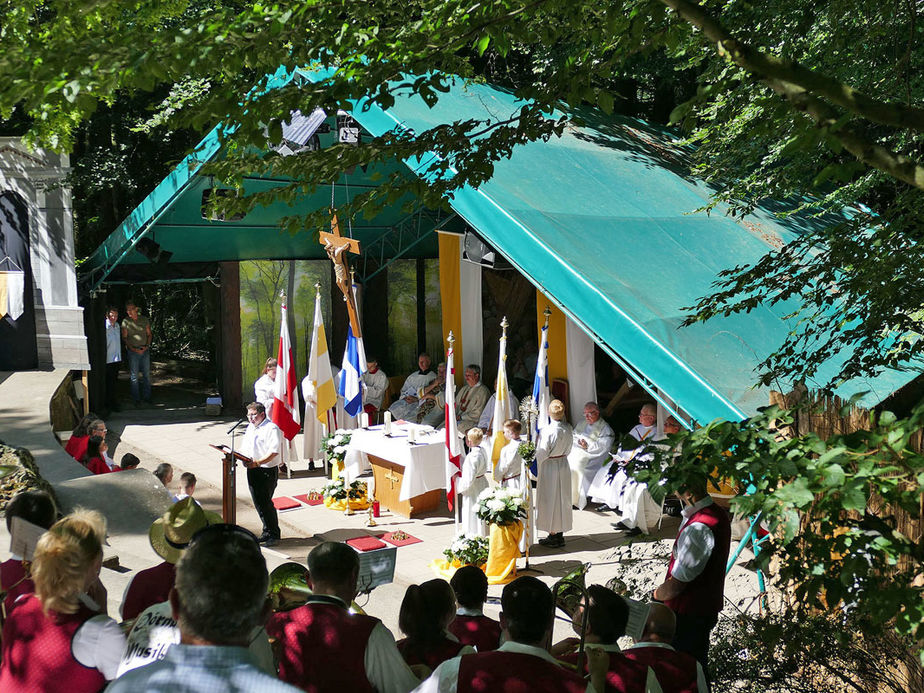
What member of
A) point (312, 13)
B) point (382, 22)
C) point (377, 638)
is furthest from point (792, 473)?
point (382, 22)

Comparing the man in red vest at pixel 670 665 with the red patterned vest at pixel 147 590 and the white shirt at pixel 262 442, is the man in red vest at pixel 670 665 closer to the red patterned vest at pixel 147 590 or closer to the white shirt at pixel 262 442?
the red patterned vest at pixel 147 590

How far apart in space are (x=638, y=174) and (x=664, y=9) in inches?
338

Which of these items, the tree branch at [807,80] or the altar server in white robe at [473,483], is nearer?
the tree branch at [807,80]

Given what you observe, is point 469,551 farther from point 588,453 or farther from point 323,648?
point 323,648

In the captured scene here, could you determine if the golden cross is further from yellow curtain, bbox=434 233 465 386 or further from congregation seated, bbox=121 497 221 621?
congregation seated, bbox=121 497 221 621

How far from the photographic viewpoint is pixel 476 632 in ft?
13.9

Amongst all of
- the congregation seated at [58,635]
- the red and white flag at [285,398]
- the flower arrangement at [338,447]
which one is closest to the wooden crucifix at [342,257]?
the red and white flag at [285,398]

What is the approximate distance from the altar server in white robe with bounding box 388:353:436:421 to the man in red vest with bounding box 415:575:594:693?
1220 cm

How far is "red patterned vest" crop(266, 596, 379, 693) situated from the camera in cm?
331

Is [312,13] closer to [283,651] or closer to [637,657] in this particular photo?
[283,651]

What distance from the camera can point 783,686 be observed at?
4.34 meters

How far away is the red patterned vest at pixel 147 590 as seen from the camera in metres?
3.78

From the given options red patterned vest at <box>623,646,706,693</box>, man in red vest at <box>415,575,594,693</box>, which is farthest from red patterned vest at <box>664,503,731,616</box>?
man in red vest at <box>415,575,594,693</box>

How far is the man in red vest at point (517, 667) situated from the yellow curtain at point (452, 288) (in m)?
13.0
